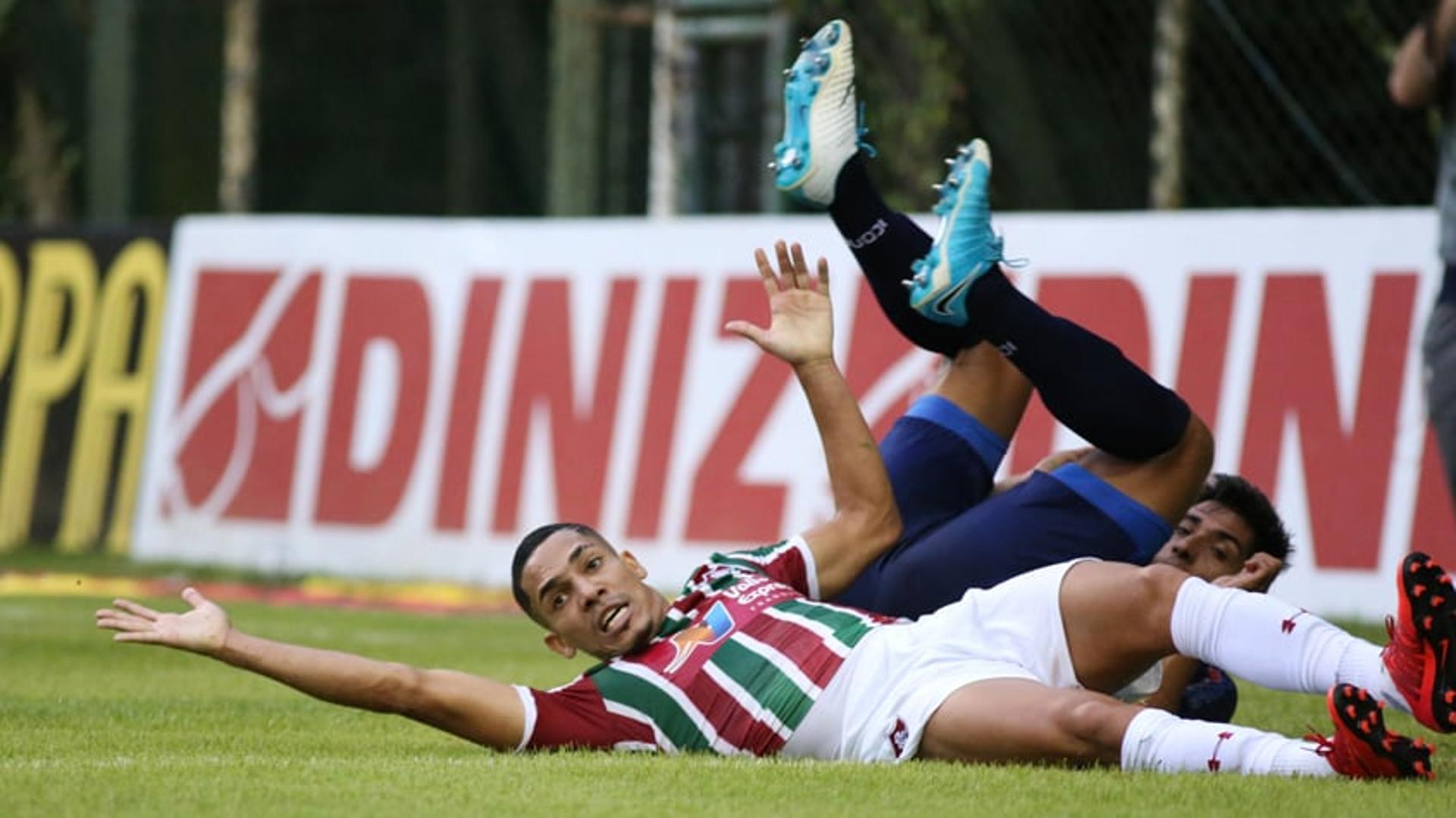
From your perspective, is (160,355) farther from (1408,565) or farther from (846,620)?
(1408,565)

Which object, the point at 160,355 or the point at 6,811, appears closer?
the point at 6,811

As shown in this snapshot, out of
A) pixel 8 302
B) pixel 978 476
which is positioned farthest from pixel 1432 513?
pixel 8 302

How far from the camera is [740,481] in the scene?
1256 centimetres

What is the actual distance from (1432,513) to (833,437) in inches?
207

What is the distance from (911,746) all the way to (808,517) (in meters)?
6.57

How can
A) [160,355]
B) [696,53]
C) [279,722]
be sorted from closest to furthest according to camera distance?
[279,722] < [160,355] < [696,53]

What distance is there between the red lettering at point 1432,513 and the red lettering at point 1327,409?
0.54 ft

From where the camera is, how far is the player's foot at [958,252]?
20.8ft

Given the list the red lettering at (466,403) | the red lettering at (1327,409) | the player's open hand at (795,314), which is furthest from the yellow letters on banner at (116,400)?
the player's open hand at (795,314)

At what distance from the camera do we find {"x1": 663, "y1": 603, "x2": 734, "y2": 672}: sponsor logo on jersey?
5.92 meters

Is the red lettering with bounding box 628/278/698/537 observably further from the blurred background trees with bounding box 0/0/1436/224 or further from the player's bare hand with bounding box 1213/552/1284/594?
the player's bare hand with bounding box 1213/552/1284/594

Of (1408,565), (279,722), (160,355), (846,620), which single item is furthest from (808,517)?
(1408,565)

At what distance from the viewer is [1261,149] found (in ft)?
44.0

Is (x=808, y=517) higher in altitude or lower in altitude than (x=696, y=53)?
lower
